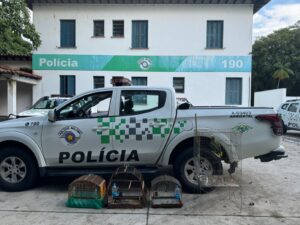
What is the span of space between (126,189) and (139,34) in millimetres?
15742

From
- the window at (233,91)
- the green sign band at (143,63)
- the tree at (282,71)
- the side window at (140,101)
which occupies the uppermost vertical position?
the tree at (282,71)

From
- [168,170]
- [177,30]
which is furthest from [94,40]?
[168,170]

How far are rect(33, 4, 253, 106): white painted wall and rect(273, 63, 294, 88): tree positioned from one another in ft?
58.5

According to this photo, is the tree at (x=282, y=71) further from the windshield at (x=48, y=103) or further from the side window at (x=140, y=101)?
the side window at (x=140, y=101)

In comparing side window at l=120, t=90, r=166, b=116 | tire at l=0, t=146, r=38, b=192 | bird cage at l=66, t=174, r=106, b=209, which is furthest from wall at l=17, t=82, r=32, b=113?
bird cage at l=66, t=174, r=106, b=209

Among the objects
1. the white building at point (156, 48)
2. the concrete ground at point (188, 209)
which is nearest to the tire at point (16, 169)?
the concrete ground at point (188, 209)

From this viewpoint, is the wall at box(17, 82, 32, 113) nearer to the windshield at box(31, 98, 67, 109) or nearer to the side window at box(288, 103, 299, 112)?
the windshield at box(31, 98, 67, 109)

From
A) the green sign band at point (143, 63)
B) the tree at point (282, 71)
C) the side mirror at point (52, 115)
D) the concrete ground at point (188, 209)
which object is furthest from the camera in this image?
the tree at point (282, 71)

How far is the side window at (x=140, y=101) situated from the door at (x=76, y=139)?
0.29 meters

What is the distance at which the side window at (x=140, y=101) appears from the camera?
19.6ft

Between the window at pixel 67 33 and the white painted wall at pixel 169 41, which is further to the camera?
the window at pixel 67 33

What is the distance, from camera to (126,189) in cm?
550

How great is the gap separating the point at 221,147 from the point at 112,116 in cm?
204

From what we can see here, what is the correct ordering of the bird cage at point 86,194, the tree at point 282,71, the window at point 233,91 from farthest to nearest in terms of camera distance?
the tree at point 282,71 < the window at point 233,91 < the bird cage at point 86,194
